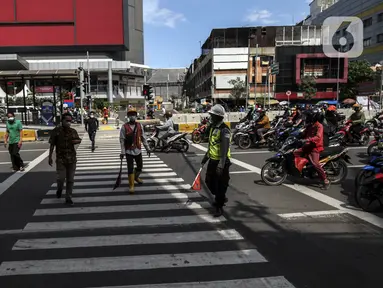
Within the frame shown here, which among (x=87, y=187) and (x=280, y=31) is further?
(x=280, y=31)

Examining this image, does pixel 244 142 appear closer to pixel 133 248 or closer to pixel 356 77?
pixel 133 248

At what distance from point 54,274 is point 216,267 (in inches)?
71.5

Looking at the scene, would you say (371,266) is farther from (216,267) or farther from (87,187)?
(87,187)

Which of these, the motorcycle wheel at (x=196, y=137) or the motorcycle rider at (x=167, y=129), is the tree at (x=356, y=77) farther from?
the motorcycle rider at (x=167, y=129)

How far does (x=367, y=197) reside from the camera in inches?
262

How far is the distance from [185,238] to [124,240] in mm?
857

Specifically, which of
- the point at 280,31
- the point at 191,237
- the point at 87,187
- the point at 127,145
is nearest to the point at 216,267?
the point at 191,237

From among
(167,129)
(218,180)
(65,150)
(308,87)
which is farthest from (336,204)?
(308,87)

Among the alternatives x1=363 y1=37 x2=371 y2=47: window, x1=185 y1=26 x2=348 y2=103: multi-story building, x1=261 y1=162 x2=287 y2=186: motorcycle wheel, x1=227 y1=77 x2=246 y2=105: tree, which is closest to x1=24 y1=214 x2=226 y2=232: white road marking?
x1=261 y1=162 x2=287 y2=186: motorcycle wheel

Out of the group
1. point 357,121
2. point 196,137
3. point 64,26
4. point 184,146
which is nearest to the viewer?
point 184,146

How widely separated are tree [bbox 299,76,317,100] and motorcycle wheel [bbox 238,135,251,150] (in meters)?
48.3

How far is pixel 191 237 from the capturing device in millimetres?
5398

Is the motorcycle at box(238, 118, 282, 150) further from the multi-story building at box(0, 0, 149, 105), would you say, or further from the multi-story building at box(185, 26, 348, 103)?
the multi-story building at box(0, 0, 149, 105)

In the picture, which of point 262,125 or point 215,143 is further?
point 262,125
